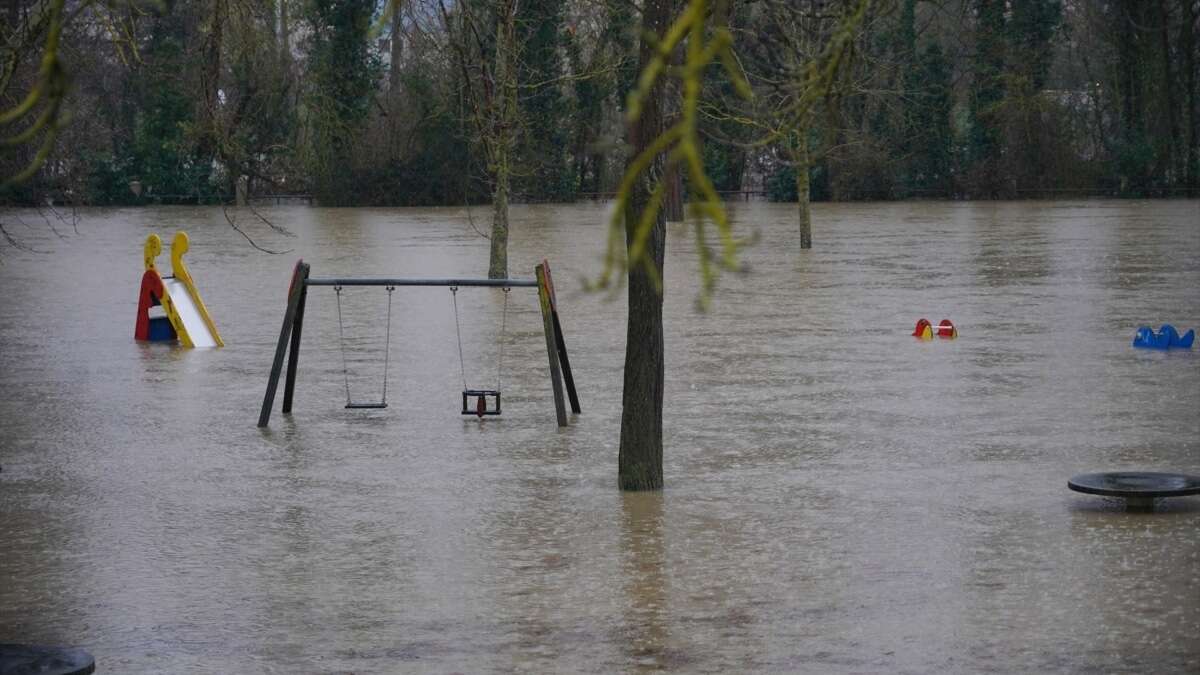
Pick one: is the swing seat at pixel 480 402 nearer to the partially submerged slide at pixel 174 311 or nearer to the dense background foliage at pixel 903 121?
the partially submerged slide at pixel 174 311

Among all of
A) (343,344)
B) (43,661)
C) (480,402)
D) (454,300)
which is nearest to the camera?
(43,661)

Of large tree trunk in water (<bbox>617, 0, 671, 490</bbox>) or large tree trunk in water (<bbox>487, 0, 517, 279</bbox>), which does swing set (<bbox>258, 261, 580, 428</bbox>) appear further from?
large tree trunk in water (<bbox>487, 0, 517, 279</bbox>)

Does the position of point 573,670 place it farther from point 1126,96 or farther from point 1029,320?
point 1126,96

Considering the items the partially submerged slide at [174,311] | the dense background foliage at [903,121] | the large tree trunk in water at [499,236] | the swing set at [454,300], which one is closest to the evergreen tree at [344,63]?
the dense background foliage at [903,121]

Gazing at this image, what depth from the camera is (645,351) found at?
1162 centimetres

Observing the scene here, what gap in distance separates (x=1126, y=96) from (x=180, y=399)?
5530 centimetres

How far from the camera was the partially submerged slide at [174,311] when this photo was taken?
21422mm

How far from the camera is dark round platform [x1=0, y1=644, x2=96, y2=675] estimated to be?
21.7 feet

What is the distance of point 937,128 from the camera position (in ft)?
220

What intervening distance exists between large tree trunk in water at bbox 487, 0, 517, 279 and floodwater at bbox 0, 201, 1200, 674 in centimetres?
354

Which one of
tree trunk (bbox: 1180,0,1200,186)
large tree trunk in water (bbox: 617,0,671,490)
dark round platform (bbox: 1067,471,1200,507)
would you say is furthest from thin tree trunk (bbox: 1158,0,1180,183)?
large tree trunk in water (bbox: 617,0,671,490)

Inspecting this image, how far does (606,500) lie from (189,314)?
37.0 feet

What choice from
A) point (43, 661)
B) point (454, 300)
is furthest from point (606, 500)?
point (43, 661)

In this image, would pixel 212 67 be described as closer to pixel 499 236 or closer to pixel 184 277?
pixel 184 277
